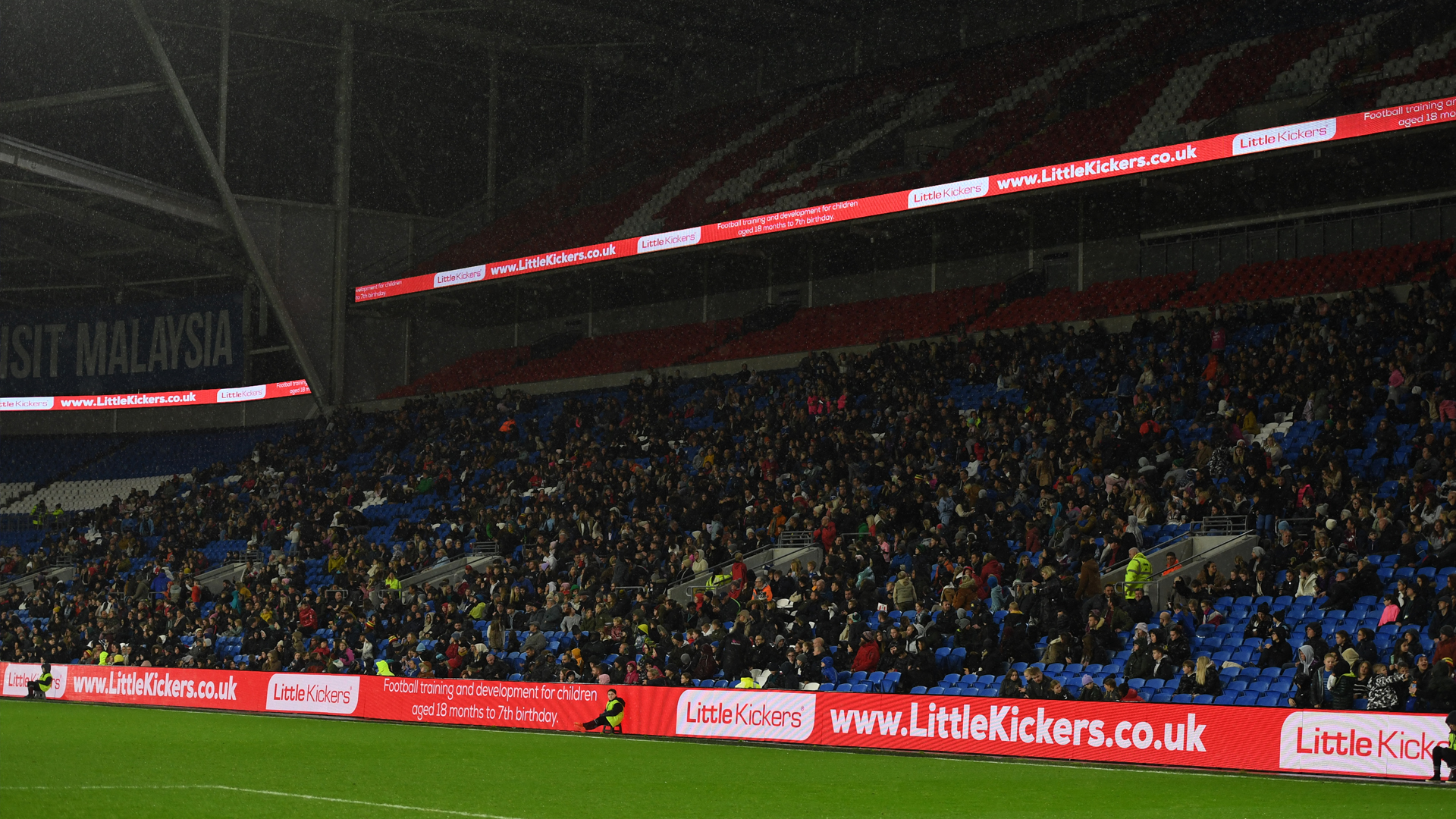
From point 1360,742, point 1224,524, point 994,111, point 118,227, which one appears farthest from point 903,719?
point 118,227

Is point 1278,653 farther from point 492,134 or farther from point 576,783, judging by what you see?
point 492,134

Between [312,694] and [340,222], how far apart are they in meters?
20.5

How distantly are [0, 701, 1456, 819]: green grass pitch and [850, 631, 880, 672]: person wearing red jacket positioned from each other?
6.55 ft

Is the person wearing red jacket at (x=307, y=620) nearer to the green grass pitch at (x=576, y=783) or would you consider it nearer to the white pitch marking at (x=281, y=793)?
the green grass pitch at (x=576, y=783)

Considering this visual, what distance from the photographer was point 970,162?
108 feet

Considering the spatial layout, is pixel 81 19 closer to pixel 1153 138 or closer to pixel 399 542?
pixel 399 542

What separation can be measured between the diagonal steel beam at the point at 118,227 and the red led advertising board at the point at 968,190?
18.3 feet

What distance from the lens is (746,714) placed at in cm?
2139

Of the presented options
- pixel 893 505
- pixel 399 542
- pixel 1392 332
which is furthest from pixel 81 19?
pixel 1392 332

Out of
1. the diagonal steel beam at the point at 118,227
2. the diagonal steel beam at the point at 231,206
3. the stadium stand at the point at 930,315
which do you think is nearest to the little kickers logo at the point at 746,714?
Result: the stadium stand at the point at 930,315

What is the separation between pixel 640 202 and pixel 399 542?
11482 mm

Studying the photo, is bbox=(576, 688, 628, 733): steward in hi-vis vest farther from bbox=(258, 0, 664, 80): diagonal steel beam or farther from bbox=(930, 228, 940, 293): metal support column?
bbox=(258, 0, 664, 80): diagonal steel beam

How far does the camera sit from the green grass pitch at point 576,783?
475 inches

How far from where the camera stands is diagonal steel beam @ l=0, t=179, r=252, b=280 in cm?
4119
